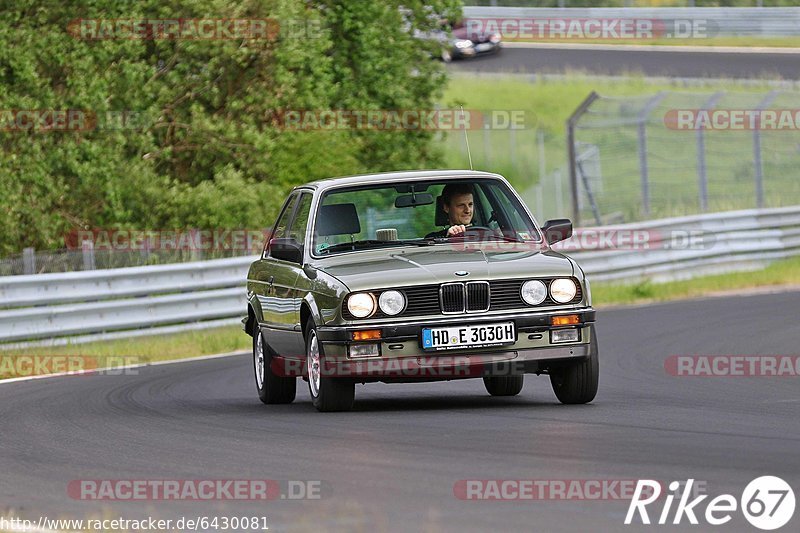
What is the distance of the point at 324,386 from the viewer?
10.5m

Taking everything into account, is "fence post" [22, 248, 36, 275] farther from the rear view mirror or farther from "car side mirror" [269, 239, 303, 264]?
the rear view mirror

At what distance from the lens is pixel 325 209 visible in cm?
1152

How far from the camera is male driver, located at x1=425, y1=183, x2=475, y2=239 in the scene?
37.6ft

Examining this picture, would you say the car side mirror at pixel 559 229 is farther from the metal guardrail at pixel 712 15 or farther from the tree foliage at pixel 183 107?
the metal guardrail at pixel 712 15

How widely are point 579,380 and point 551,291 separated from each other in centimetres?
64

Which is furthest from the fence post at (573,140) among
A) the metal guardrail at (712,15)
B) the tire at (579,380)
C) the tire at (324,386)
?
the metal guardrail at (712,15)

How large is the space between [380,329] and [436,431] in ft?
3.65

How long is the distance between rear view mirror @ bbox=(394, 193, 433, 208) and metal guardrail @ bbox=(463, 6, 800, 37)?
43676 mm

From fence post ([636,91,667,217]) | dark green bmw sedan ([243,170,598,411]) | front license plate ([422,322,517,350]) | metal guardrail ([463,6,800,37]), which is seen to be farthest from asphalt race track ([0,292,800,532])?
metal guardrail ([463,6,800,37])

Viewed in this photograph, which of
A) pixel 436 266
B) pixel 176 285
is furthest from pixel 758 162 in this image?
pixel 436 266

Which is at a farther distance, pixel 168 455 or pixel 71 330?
pixel 71 330

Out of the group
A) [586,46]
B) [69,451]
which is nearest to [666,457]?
[69,451]

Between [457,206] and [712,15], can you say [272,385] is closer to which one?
Answer: [457,206]

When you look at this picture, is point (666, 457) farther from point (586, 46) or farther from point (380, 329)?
point (586, 46)
